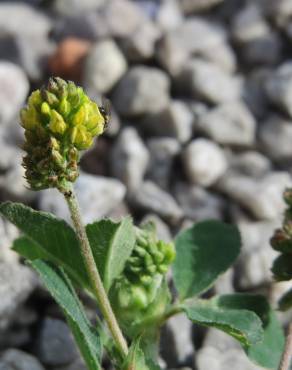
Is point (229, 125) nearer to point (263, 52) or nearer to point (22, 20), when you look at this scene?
point (263, 52)

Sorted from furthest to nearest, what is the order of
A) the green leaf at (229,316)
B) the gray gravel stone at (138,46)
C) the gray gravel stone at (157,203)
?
1. the gray gravel stone at (138,46)
2. the gray gravel stone at (157,203)
3. the green leaf at (229,316)

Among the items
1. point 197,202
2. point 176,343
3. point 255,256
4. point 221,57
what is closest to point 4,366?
point 176,343

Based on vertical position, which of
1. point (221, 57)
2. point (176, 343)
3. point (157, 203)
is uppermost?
point (221, 57)

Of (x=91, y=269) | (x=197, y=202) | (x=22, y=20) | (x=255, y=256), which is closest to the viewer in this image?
(x=91, y=269)

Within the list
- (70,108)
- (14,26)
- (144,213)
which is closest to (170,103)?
(144,213)

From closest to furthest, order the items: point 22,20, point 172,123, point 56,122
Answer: point 56,122 → point 172,123 → point 22,20

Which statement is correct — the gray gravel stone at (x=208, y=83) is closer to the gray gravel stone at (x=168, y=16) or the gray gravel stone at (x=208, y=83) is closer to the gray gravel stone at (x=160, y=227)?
the gray gravel stone at (x=168, y=16)

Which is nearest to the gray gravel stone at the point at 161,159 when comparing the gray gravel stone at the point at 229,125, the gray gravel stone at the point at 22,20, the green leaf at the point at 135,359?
the gray gravel stone at the point at 229,125
